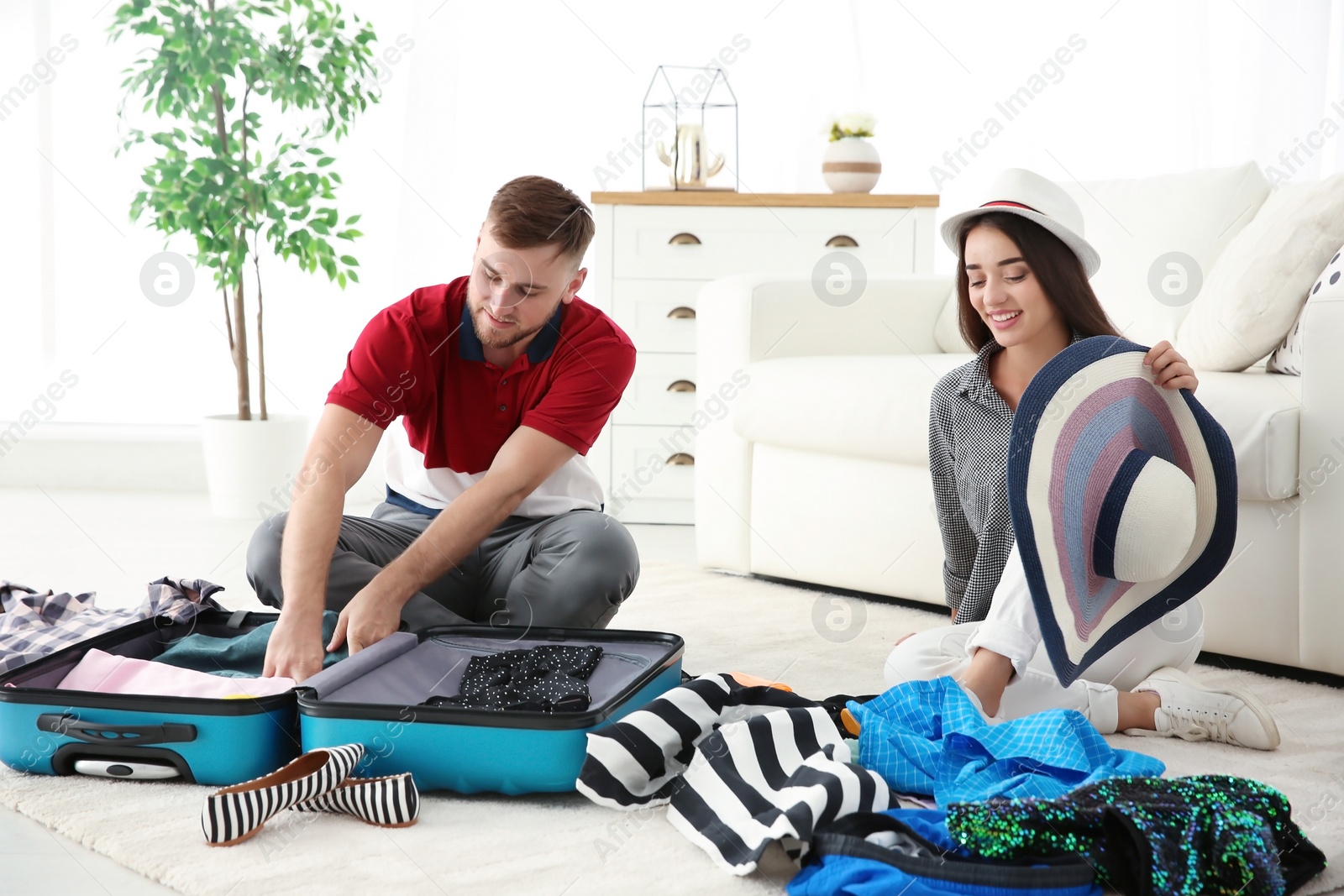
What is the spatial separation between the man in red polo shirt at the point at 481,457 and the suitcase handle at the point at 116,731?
0.22 meters

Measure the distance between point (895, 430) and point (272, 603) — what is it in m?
0.95

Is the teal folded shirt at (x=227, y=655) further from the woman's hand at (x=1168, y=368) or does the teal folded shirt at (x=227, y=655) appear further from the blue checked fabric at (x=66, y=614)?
the woman's hand at (x=1168, y=368)

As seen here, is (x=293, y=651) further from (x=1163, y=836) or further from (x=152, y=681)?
(x=1163, y=836)

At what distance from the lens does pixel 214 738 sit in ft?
3.63

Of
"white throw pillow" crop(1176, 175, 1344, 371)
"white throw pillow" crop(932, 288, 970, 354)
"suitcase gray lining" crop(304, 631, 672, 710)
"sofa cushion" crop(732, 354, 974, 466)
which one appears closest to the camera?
"suitcase gray lining" crop(304, 631, 672, 710)

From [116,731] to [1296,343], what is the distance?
62.1 inches

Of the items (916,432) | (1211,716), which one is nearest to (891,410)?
(916,432)

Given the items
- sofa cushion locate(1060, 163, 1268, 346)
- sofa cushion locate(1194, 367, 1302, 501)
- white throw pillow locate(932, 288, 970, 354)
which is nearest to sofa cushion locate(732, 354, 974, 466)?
white throw pillow locate(932, 288, 970, 354)

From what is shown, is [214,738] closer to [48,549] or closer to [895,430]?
[895,430]

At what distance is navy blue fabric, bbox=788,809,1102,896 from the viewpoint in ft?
2.81

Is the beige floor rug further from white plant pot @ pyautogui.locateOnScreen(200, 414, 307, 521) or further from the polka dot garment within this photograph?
white plant pot @ pyautogui.locateOnScreen(200, 414, 307, 521)

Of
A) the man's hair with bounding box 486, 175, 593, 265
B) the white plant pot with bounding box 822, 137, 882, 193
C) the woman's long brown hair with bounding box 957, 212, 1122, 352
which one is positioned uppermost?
the white plant pot with bounding box 822, 137, 882, 193

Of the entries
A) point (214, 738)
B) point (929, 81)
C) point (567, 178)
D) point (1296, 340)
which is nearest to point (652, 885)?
point (214, 738)

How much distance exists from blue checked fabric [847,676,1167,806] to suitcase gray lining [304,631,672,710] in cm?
26
